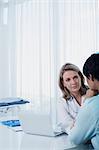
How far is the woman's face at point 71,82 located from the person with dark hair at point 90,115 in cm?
79

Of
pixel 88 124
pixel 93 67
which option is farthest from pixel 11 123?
pixel 93 67

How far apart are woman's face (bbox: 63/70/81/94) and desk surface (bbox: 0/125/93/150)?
1.70ft

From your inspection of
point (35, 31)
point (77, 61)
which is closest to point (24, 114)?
point (77, 61)

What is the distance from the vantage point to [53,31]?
4.06m

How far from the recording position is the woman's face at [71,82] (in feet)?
7.79

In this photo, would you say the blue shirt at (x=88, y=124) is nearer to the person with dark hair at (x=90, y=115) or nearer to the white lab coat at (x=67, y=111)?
the person with dark hair at (x=90, y=115)

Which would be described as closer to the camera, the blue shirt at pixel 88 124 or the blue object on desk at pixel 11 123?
the blue shirt at pixel 88 124

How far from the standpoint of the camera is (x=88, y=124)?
1.52 meters

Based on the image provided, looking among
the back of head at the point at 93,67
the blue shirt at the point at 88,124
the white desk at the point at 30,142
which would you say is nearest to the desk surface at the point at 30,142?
the white desk at the point at 30,142

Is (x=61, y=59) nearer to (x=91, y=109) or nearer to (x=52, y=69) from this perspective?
(x=52, y=69)

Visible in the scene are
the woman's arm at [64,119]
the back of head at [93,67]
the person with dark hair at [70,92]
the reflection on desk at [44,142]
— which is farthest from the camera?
the person with dark hair at [70,92]

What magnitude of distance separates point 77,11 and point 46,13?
1.56 ft

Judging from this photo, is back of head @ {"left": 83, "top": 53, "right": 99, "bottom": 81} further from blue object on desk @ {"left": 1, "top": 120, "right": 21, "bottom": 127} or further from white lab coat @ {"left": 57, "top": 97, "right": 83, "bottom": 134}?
blue object on desk @ {"left": 1, "top": 120, "right": 21, "bottom": 127}

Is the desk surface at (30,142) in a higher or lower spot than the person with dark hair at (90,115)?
lower
